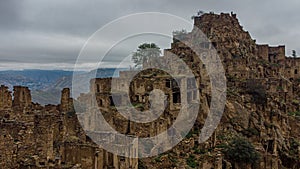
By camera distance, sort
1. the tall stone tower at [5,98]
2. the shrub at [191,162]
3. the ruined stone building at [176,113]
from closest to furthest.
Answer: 1. the ruined stone building at [176,113]
2. the tall stone tower at [5,98]
3. the shrub at [191,162]

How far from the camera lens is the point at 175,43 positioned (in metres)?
53.3

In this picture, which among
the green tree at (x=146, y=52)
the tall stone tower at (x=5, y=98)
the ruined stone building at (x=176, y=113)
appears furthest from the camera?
the green tree at (x=146, y=52)

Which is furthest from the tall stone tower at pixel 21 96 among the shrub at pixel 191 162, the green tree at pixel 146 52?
the green tree at pixel 146 52

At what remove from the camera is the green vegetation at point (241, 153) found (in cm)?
3038

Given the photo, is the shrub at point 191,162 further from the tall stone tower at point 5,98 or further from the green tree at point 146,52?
the green tree at point 146,52

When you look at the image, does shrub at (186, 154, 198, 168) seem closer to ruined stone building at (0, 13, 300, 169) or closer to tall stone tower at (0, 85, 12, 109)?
ruined stone building at (0, 13, 300, 169)

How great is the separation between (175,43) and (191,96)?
18.2 m

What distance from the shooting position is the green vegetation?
30.4 m

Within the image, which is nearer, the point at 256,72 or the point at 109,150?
the point at 109,150

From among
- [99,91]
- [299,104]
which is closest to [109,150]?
[99,91]

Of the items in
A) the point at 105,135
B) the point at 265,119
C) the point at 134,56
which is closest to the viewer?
the point at 105,135

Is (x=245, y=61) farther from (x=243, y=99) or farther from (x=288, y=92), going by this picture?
(x=243, y=99)

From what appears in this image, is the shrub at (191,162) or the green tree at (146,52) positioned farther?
the green tree at (146,52)

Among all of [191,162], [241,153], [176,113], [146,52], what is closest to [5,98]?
[191,162]
